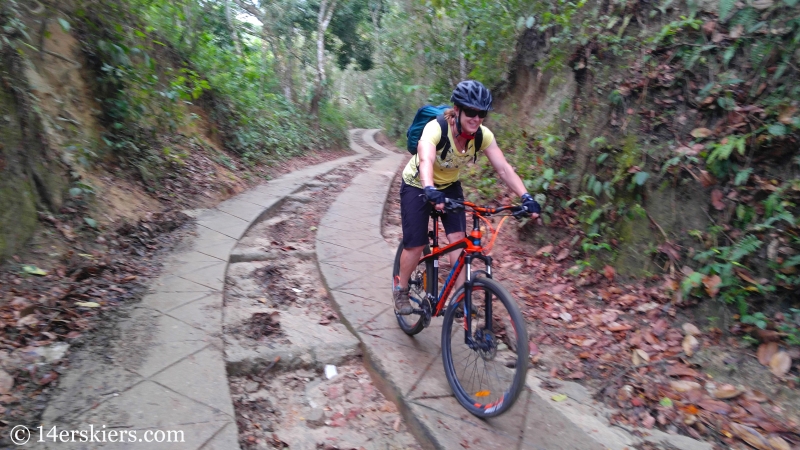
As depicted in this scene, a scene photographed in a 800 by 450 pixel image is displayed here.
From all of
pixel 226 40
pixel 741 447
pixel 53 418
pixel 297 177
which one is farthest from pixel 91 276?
pixel 226 40

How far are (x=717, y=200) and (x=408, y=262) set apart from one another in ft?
8.26

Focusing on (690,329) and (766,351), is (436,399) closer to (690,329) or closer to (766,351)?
(690,329)

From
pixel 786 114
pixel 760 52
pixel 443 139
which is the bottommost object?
pixel 443 139

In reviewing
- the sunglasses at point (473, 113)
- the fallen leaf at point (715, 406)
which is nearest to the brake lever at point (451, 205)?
the sunglasses at point (473, 113)

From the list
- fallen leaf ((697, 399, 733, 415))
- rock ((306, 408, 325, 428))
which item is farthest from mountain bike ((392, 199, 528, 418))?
fallen leaf ((697, 399, 733, 415))

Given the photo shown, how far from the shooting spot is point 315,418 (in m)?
2.97

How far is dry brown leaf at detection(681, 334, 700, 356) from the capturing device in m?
3.42

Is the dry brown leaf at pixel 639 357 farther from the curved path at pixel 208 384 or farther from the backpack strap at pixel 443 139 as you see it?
the backpack strap at pixel 443 139

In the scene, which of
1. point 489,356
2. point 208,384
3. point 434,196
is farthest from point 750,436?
point 208,384

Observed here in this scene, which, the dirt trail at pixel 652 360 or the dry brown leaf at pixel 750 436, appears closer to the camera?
the dry brown leaf at pixel 750 436

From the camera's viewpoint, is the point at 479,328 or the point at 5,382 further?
the point at 479,328

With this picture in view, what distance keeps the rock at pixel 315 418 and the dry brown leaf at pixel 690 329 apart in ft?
8.92

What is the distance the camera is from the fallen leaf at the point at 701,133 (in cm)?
401

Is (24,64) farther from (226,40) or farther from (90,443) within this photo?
(226,40)
